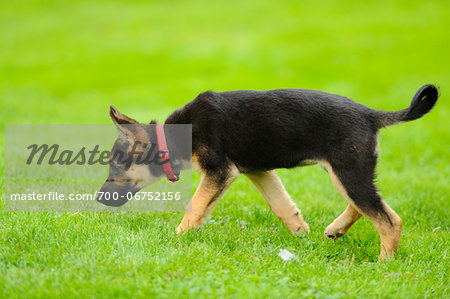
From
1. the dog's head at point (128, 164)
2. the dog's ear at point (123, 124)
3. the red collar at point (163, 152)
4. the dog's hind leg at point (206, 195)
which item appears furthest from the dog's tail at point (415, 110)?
the dog's ear at point (123, 124)

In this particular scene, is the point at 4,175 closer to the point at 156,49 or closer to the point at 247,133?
the point at 247,133

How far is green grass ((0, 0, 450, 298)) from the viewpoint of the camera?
4.33 meters

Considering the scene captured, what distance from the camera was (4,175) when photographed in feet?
23.8

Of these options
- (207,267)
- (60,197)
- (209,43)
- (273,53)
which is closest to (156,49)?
(209,43)

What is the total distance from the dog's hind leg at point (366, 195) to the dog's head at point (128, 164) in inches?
84.1

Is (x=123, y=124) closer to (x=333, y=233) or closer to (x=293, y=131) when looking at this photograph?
(x=293, y=131)

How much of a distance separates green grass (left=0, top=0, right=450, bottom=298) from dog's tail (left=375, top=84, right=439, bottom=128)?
1.40 meters

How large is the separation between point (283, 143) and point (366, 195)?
3.29 ft

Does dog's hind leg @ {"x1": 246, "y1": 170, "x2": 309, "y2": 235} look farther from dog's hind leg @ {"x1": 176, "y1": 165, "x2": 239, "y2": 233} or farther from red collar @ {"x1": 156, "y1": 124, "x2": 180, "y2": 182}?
red collar @ {"x1": 156, "y1": 124, "x2": 180, "y2": 182}

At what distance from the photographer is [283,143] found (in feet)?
17.7

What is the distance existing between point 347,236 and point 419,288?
55.5 inches

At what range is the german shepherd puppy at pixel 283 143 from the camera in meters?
5.16

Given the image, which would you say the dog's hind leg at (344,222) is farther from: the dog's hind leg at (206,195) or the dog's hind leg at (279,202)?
the dog's hind leg at (206,195)

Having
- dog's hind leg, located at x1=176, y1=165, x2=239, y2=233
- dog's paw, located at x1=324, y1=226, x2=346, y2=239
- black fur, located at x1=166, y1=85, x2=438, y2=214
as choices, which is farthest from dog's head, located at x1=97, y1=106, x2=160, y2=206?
dog's paw, located at x1=324, y1=226, x2=346, y2=239
